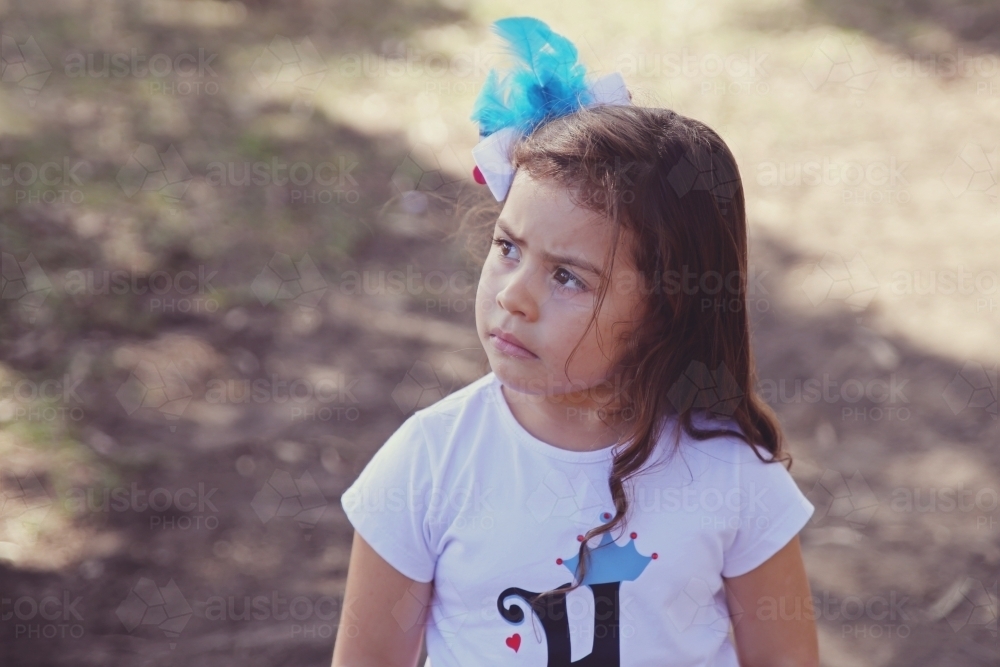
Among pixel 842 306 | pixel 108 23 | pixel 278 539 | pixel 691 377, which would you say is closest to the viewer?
pixel 691 377

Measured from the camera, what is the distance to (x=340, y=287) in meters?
3.24

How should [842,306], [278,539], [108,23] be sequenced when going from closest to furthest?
1. [278,539]
2. [842,306]
3. [108,23]

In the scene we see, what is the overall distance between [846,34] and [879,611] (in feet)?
10.0

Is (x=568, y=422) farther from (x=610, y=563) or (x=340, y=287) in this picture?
(x=340, y=287)

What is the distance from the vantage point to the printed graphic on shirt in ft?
4.15

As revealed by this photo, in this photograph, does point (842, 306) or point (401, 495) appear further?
point (842, 306)

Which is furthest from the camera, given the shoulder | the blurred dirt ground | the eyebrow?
the blurred dirt ground

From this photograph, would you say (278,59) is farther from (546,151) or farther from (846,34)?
(546,151)

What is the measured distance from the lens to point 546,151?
1.27 meters

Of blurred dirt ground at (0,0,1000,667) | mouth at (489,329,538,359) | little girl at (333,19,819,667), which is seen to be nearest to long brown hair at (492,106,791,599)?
little girl at (333,19,819,667)

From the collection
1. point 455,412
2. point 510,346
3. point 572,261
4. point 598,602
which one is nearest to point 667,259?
point 572,261

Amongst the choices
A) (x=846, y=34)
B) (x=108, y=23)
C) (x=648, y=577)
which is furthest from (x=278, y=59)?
(x=648, y=577)

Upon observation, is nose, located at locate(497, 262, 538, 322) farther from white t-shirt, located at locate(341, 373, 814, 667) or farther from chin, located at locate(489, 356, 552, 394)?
white t-shirt, located at locate(341, 373, 814, 667)

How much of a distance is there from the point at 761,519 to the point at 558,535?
0.29 m
